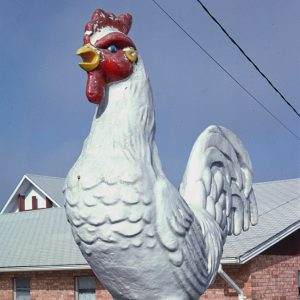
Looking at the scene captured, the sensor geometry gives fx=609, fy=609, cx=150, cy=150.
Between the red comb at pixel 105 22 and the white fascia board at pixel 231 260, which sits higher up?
the red comb at pixel 105 22

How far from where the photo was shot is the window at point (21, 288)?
13705 millimetres

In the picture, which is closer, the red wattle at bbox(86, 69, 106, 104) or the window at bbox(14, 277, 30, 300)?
the red wattle at bbox(86, 69, 106, 104)

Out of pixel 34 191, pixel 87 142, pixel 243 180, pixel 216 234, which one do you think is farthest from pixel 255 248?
pixel 34 191

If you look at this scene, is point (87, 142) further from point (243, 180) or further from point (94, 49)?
point (243, 180)

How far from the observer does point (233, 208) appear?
4.95 meters

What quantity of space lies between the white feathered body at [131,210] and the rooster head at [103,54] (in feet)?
0.28

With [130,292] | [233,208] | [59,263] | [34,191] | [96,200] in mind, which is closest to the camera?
[96,200]

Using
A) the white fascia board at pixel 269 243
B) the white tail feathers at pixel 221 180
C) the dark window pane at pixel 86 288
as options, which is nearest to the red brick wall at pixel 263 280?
the white fascia board at pixel 269 243

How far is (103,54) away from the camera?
12.1 ft

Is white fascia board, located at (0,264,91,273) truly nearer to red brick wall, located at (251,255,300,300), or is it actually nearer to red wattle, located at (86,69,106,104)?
red brick wall, located at (251,255,300,300)

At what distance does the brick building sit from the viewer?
10.5m

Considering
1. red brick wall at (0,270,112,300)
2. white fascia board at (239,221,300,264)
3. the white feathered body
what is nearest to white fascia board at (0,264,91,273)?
red brick wall at (0,270,112,300)

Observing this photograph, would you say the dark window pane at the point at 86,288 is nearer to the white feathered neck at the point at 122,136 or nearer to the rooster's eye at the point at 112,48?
the white feathered neck at the point at 122,136

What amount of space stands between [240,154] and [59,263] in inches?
305
